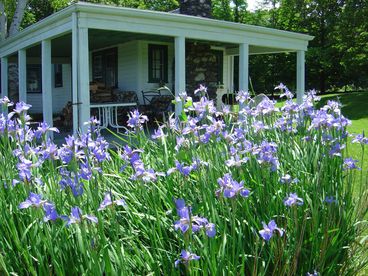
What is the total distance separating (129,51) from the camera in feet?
44.9

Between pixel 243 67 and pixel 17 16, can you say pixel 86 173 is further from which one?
pixel 17 16

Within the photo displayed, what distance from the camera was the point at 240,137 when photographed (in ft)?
9.01

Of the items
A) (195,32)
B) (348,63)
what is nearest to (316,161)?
(195,32)

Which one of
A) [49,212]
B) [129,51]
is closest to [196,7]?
[129,51]

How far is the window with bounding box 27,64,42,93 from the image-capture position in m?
20.0

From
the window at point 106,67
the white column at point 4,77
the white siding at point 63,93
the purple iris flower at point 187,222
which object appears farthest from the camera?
the white siding at point 63,93

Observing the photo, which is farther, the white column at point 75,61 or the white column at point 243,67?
the white column at point 243,67

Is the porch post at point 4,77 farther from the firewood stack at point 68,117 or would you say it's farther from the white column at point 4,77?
the firewood stack at point 68,117

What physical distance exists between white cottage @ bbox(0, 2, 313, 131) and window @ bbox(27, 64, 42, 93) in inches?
9.2

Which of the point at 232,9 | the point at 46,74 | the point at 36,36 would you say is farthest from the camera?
→ the point at 232,9

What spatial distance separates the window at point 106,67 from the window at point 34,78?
5238mm

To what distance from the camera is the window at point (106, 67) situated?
1453 centimetres

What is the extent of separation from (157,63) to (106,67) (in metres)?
2.33

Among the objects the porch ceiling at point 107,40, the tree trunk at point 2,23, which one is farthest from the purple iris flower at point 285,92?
the tree trunk at point 2,23
